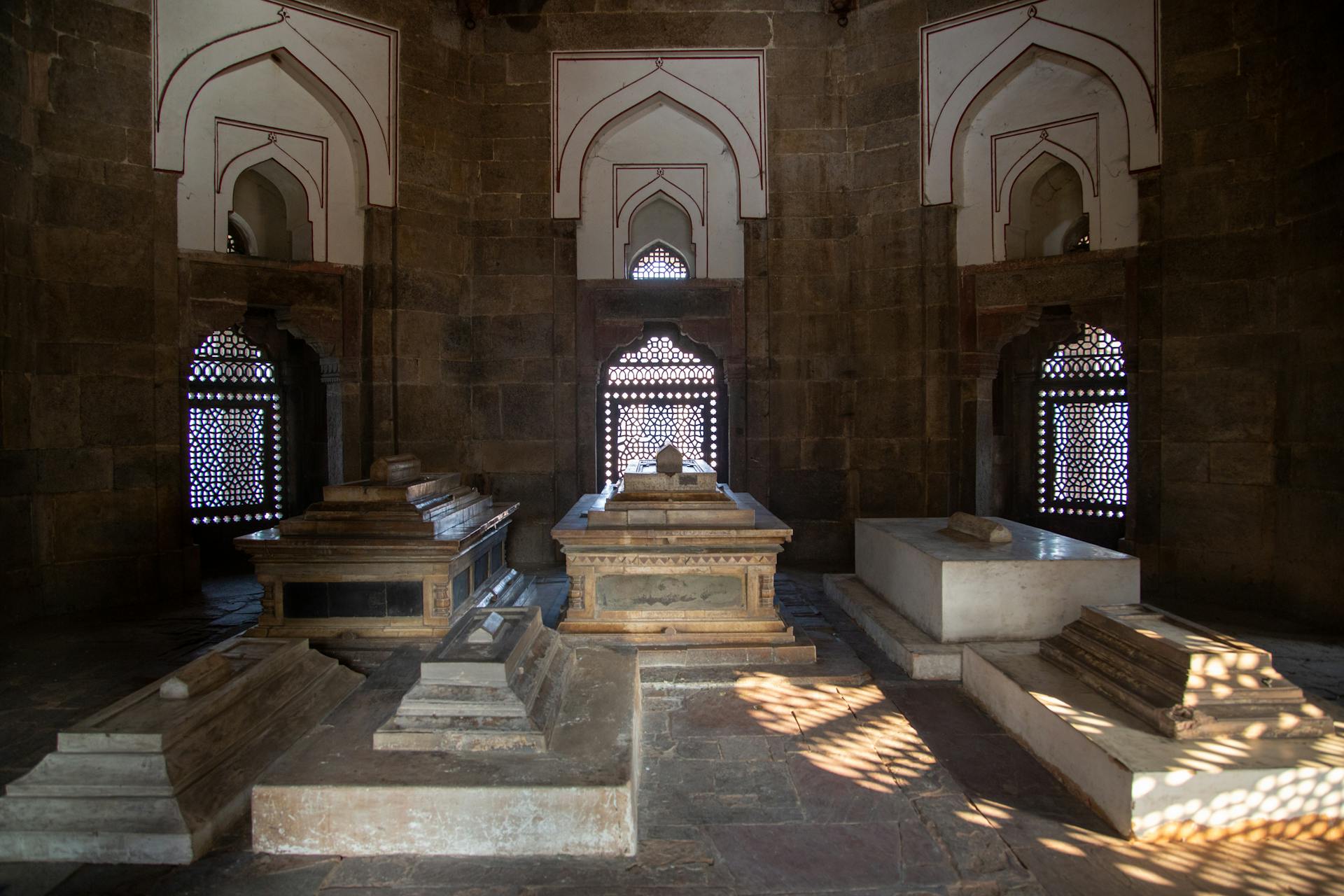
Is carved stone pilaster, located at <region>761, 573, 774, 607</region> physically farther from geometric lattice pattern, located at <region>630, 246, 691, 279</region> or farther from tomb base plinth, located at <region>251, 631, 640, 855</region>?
geometric lattice pattern, located at <region>630, 246, 691, 279</region>

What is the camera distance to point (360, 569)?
5148 mm

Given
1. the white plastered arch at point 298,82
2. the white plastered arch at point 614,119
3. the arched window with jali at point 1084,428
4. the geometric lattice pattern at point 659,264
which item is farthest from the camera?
the geometric lattice pattern at point 659,264

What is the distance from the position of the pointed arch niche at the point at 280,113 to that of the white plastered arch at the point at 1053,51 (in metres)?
5.03

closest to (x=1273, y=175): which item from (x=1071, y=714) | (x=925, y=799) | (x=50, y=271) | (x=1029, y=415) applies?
(x=1029, y=415)

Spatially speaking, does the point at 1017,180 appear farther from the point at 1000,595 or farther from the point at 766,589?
the point at 766,589

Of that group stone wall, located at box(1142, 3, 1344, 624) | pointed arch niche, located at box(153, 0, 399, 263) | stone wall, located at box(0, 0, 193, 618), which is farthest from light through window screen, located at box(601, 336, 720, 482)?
stone wall, located at box(1142, 3, 1344, 624)

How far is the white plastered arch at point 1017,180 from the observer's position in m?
7.30

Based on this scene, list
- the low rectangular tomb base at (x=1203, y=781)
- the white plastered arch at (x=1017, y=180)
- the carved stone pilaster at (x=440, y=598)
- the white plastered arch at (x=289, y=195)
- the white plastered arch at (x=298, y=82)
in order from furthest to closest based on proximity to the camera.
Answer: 1. the white plastered arch at (x=1017, y=180)
2. the white plastered arch at (x=289, y=195)
3. the white plastered arch at (x=298, y=82)
4. the carved stone pilaster at (x=440, y=598)
5. the low rectangular tomb base at (x=1203, y=781)

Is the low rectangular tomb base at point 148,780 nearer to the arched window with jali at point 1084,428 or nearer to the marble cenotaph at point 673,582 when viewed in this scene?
the marble cenotaph at point 673,582

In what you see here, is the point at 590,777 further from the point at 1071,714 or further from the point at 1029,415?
the point at 1029,415

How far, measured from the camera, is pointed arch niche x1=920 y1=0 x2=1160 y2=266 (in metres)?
6.90

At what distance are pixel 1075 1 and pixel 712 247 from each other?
3.71 m

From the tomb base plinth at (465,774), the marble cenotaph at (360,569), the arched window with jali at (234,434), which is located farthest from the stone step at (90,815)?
the arched window with jali at (234,434)

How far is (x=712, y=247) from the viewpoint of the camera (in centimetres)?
826
